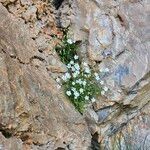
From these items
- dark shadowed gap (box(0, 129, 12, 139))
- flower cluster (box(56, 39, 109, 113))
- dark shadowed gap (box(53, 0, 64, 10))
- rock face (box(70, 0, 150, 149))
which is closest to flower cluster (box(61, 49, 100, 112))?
flower cluster (box(56, 39, 109, 113))

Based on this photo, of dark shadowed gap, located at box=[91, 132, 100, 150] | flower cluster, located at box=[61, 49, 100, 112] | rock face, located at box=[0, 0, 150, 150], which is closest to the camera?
rock face, located at box=[0, 0, 150, 150]

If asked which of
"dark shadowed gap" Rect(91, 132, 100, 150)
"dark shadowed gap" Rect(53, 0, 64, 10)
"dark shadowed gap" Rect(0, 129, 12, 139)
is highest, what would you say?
"dark shadowed gap" Rect(53, 0, 64, 10)

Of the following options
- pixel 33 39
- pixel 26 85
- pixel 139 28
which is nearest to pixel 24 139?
pixel 26 85

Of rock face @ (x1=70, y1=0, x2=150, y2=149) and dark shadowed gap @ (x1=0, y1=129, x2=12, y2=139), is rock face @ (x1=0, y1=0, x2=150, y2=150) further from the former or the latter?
dark shadowed gap @ (x1=0, y1=129, x2=12, y2=139)

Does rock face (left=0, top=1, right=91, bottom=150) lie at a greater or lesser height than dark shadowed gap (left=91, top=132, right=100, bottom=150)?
greater

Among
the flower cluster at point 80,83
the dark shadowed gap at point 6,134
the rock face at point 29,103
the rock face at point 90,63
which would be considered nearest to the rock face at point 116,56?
the rock face at point 90,63

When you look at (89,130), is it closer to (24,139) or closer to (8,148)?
(24,139)

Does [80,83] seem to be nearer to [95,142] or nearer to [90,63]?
[90,63]

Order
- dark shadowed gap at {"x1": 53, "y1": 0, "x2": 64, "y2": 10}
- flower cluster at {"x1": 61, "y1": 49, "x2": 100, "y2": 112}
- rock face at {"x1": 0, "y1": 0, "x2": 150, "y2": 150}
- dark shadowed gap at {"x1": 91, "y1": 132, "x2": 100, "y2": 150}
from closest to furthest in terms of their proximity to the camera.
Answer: rock face at {"x1": 0, "y1": 0, "x2": 150, "y2": 150}
flower cluster at {"x1": 61, "y1": 49, "x2": 100, "y2": 112}
dark shadowed gap at {"x1": 91, "y1": 132, "x2": 100, "y2": 150}
dark shadowed gap at {"x1": 53, "y1": 0, "x2": 64, "y2": 10}
